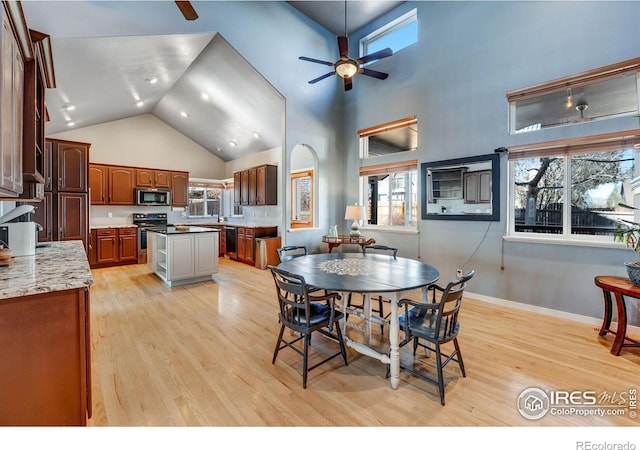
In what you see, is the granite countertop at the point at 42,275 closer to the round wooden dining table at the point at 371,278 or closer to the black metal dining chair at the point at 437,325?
the round wooden dining table at the point at 371,278

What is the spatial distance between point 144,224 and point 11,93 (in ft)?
19.6

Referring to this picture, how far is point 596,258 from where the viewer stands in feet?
10.4

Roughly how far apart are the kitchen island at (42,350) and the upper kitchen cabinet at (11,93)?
55 cm

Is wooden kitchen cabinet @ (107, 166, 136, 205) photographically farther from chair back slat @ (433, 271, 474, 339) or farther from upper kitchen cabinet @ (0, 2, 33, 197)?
chair back slat @ (433, 271, 474, 339)

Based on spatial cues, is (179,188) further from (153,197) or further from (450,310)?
(450,310)

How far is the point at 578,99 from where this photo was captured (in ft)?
11.0

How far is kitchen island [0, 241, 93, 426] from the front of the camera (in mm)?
1323

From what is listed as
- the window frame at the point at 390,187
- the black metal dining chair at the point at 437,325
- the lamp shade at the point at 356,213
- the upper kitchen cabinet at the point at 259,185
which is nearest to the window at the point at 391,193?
the window frame at the point at 390,187

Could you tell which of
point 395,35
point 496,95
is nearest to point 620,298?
point 496,95

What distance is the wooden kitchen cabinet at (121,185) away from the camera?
6.55 metres

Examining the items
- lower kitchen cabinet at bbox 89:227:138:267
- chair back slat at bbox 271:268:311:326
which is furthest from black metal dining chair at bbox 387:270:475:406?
lower kitchen cabinet at bbox 89:227:138:267

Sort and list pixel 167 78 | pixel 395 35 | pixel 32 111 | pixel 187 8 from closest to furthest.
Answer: pixel 32 111
pixel 187 8
pixel 395 35
pixel 167 78
